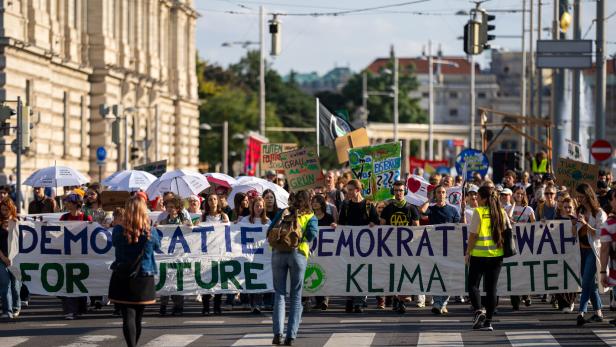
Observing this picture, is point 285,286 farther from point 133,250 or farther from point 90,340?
point 133,250

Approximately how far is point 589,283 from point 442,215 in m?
3.00

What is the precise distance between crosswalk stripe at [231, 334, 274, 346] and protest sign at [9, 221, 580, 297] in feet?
10.5

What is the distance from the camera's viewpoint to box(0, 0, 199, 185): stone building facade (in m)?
52.0

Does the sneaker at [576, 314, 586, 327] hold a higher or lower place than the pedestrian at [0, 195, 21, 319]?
lower

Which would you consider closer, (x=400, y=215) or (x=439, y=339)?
(x=439, y=339)

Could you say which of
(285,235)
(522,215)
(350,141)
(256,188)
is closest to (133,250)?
(285,235)

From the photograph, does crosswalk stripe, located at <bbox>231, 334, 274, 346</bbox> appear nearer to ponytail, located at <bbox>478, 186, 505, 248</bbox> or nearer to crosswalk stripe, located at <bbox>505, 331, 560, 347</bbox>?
crosswalk stripe, located at <bbox>505, 331, 560, 347</bbox>

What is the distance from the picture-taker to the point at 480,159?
40.9m

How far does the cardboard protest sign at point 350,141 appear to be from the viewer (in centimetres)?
2909

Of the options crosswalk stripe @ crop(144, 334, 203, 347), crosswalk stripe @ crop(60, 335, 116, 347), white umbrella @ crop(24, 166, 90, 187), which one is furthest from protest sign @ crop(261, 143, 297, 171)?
crosswalk stripe @ crop(60, 335, 116, 347)

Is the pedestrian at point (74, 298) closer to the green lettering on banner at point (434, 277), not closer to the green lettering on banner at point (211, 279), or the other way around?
the green lettering on banner at point (211, 279)

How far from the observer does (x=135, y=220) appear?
47.2 ft

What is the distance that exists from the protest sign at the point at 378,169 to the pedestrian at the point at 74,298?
4.97m

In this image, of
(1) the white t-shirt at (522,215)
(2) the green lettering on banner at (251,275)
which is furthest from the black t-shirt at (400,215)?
(2) the green lettering on banner at (251,275)
